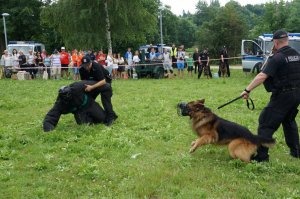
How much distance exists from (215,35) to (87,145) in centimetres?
3695

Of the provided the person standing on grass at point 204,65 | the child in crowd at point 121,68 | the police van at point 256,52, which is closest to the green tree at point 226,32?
the police van at point 256,52

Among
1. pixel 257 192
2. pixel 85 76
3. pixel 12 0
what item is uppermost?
pixel 12 0

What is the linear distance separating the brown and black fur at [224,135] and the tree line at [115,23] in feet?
68.9

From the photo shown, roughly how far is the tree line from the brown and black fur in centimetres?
2101

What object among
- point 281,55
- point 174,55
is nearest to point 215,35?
point 174,55

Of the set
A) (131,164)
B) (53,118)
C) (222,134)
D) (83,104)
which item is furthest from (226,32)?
(131,164)

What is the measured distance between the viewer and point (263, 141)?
5.54m

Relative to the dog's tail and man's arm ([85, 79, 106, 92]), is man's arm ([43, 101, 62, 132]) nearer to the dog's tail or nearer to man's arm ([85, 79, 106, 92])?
man's arm ([85, 79, 106, 92])

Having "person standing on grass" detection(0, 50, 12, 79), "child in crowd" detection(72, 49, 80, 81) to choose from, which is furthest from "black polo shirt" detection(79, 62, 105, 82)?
"person standing on grass" detection(0, 50, 12, 79)

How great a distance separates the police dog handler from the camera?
18.0 feet

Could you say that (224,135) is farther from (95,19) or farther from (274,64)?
(95,19)

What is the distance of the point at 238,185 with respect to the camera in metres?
4.87

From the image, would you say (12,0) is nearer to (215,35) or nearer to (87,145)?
(215,35)

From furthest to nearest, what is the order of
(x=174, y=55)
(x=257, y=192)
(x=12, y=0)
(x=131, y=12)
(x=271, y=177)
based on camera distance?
(x=12, y=0), (x=131, y=12), (x=174, y=55), (x=271, y=177), (x=257, y=192)
